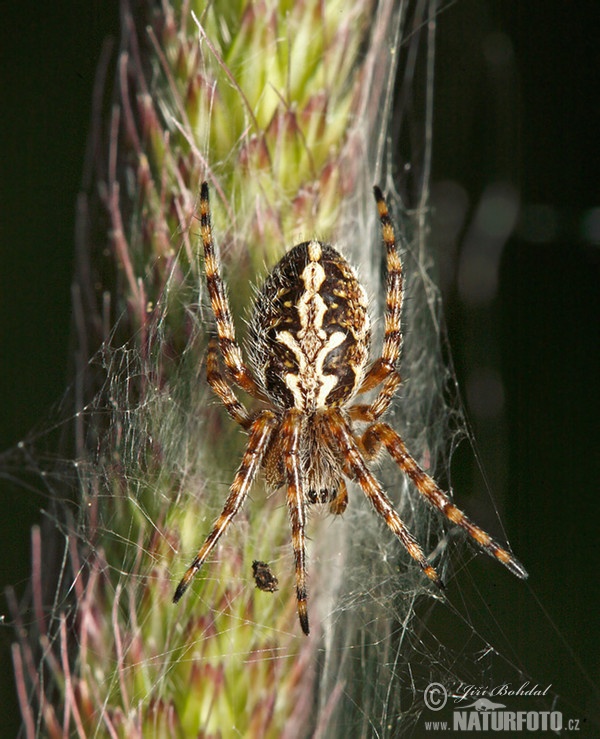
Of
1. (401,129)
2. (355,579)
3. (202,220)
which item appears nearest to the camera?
(202,220)

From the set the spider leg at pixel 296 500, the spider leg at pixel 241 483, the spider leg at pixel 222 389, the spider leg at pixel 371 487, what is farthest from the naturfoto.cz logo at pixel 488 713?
the spider leg at pixel 222 389

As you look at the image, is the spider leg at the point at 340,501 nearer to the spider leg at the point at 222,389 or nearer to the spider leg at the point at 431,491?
the spider leg at the point at 431,491

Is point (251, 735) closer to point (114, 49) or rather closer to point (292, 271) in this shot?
point (292, 271)

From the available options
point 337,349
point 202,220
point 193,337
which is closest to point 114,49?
point 202,220

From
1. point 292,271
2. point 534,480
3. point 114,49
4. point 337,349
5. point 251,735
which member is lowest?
point 251,735

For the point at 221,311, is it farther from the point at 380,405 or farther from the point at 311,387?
the point at 380,405

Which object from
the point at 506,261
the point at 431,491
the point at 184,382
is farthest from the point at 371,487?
the point at 506,261
